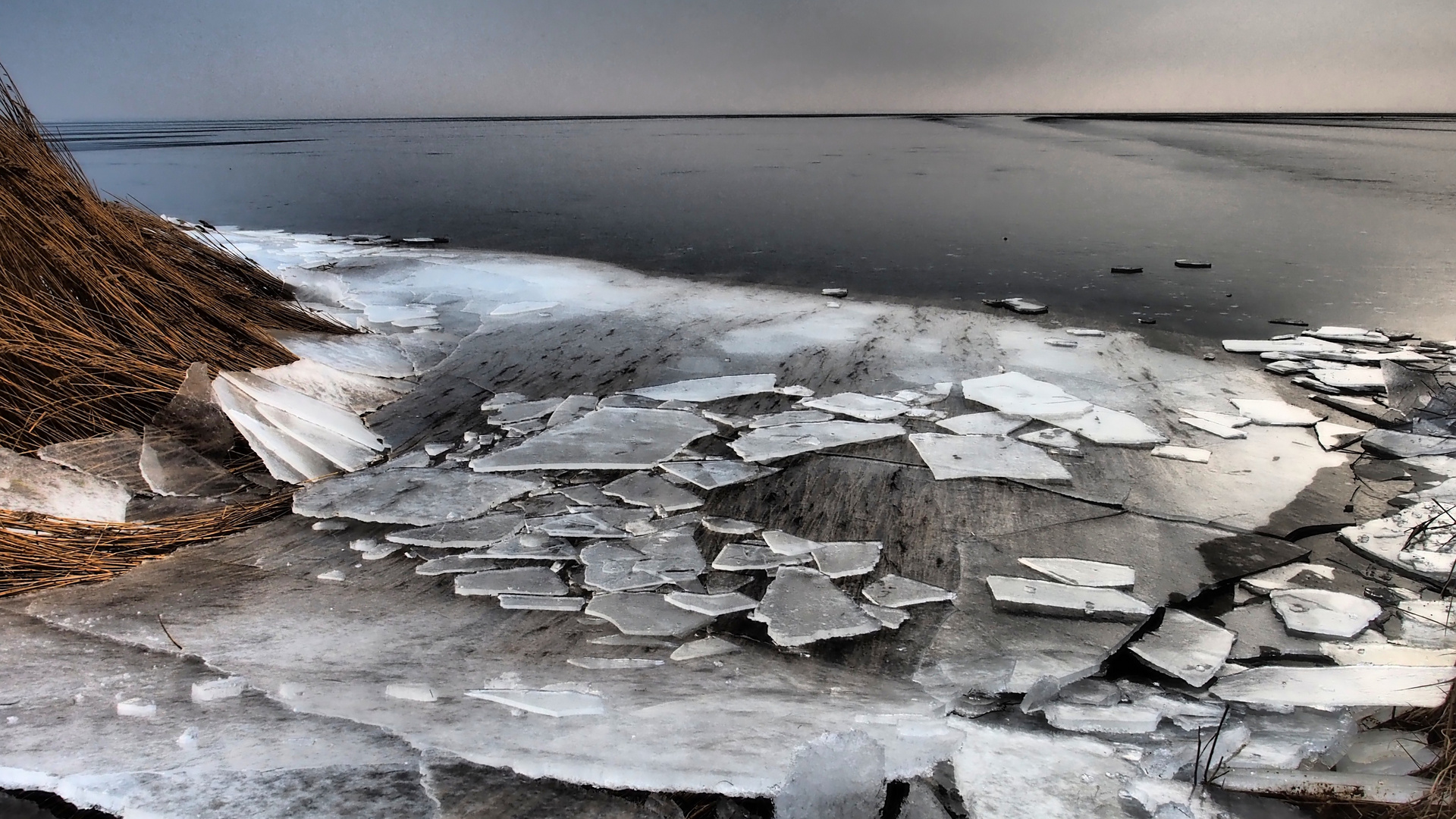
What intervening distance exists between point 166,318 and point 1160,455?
3.98m

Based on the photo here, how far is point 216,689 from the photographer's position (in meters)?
1.77

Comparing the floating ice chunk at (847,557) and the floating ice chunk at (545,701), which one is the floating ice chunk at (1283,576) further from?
the floating ice chunk at (545,701)

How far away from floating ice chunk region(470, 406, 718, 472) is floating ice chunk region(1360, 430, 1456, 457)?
8.30 ft

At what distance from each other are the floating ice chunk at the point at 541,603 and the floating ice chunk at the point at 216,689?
62cm

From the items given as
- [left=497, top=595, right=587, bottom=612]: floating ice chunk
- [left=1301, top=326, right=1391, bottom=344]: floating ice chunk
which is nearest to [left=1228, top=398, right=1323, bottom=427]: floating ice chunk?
[left=1301, top=326, right=1391, bottom=344]: floating ice chunk

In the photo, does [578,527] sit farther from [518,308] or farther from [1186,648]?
[518,308]

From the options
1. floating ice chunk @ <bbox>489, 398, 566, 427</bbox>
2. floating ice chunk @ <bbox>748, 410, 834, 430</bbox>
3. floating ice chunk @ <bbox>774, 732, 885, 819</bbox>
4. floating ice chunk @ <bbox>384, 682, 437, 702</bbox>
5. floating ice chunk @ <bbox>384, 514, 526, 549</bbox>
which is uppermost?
floating ice chunk @ <bbox>774, 732, 885, 819</bbox>

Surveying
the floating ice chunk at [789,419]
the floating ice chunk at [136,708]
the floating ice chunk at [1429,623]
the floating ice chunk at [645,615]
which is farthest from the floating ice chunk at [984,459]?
the floating ice chunk at [136,708]

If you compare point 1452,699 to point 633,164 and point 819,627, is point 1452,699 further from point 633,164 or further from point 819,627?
point 633,164

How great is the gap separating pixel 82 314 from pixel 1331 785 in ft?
13.1

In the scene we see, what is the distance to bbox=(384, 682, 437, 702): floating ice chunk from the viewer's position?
179cm

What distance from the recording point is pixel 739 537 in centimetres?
262

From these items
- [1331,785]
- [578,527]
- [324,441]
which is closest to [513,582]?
[578,527]

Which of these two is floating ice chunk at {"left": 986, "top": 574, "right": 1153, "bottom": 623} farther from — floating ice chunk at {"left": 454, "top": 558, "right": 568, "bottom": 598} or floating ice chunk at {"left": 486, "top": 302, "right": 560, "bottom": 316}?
floating ice chunk at {"left": 486, "top": 302, "right": 560, "bottom": 316}
